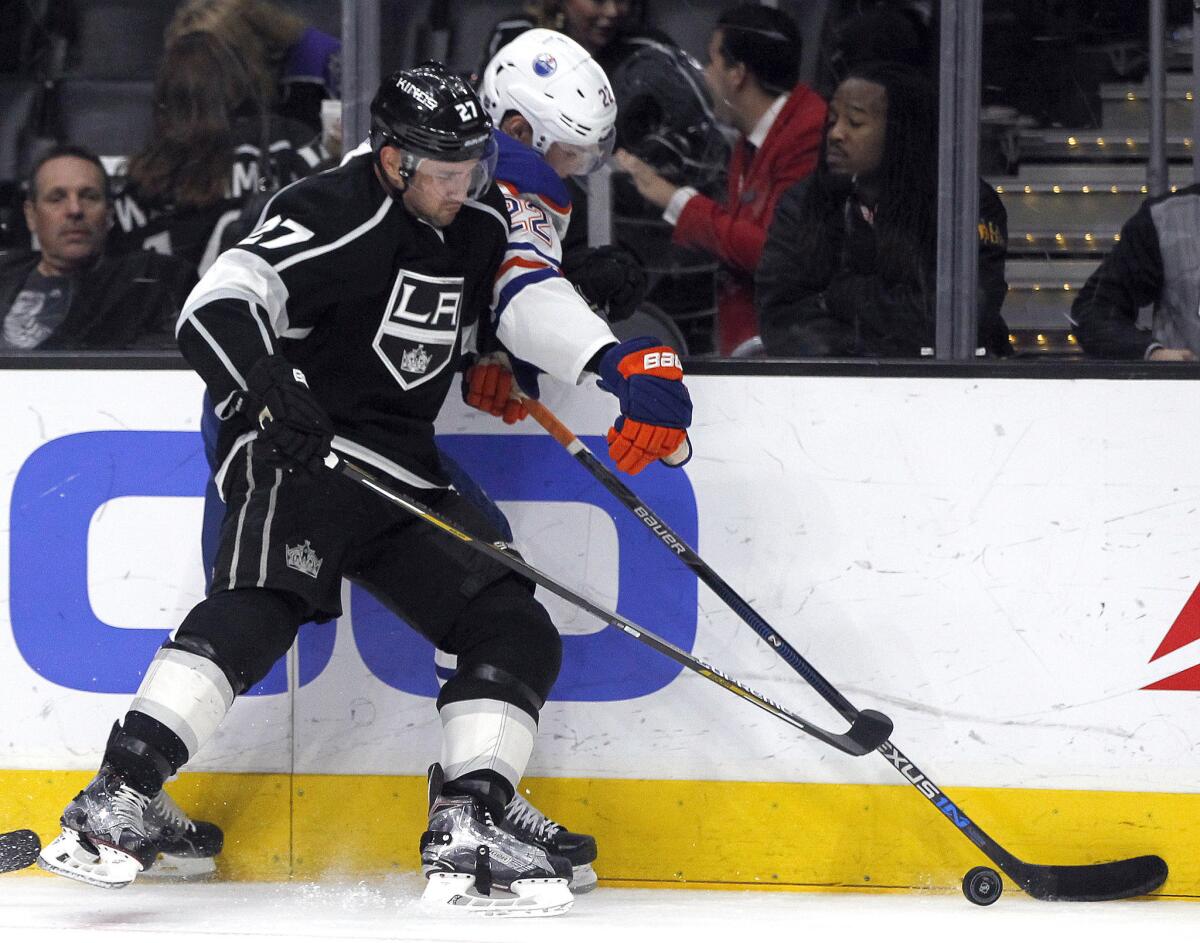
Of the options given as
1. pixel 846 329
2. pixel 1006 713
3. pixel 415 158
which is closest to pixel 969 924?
pixel 1006 713

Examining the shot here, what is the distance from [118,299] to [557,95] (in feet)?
2.89

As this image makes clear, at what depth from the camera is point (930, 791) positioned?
8.78ft

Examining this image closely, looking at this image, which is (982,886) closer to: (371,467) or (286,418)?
(371,467)

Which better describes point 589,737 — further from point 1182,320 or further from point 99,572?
point 1182,320

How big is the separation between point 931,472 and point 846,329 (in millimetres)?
287

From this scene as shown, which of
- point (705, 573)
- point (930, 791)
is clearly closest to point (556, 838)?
point (705, 573)

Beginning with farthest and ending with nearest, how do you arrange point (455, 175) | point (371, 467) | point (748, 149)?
point (748, 149) → point (371, 467) → point (455, 175)

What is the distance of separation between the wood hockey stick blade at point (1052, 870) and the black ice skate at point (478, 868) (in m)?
0.61

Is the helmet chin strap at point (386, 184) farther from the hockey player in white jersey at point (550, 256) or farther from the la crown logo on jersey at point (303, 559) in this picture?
the la crown logo on jersey at point (303, 559)

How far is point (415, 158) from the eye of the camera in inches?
97.1

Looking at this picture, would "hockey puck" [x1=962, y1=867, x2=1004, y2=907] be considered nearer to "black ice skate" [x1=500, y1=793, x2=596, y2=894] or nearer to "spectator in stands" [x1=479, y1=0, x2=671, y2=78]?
"black ice skate" [x1=500, y1=793, x2=596, y2=894]

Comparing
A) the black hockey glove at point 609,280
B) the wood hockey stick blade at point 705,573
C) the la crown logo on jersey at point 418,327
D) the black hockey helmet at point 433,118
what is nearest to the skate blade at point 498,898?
the wood hockey stick blade at point 705,573

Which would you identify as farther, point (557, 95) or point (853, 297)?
point (853, 297)

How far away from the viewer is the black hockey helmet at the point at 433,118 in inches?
96.0
